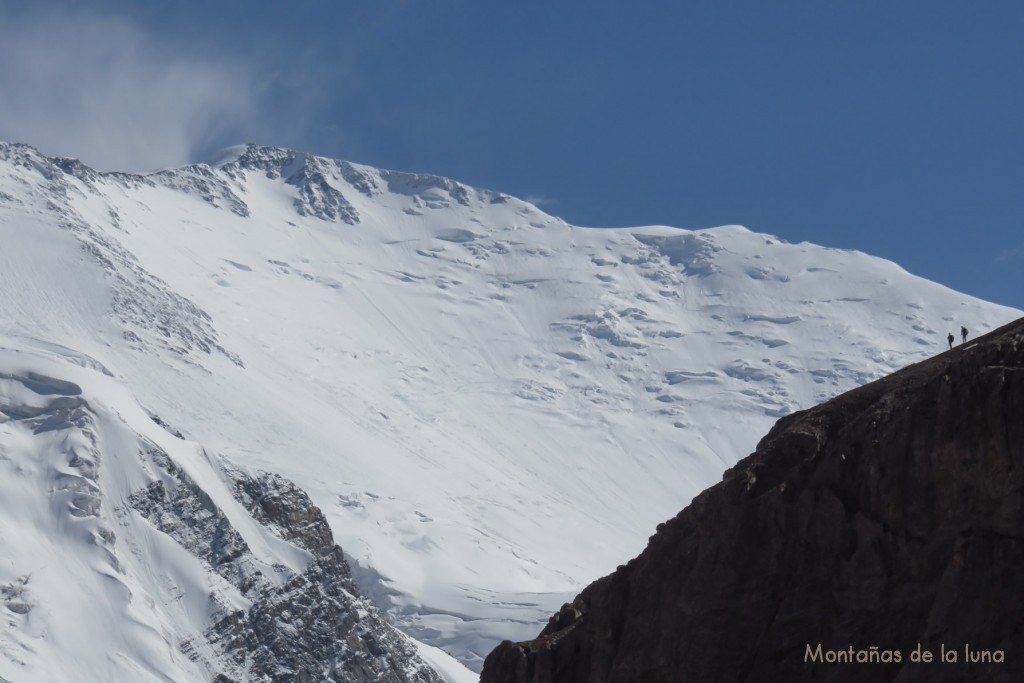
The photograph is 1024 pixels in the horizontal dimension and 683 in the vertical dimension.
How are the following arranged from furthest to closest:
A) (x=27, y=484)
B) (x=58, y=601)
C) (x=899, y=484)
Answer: (x=27, y=484) → (x=58, y=601) → (x=899, y=484)

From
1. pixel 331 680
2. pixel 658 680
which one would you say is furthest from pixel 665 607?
pixel 331 680

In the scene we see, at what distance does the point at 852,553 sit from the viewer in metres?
37.4

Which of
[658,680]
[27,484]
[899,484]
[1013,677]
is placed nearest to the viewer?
[1013,677]

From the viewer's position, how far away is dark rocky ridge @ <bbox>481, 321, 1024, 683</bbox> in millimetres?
34219

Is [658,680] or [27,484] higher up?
[27,484]

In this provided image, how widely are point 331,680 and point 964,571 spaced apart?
168m

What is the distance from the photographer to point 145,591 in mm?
188625

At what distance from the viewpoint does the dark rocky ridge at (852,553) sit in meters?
34.2

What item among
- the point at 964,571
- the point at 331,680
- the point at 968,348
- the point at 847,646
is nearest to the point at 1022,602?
the point at 964,571

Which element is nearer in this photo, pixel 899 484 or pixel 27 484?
pixel 899 484

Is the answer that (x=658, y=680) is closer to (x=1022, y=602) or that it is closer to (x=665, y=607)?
(x=665, y=607)

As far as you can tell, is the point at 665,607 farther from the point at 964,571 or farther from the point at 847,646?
the point at 964,571

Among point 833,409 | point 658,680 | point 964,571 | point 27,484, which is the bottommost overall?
point 658,680

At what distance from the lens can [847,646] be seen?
3625 centimetres
